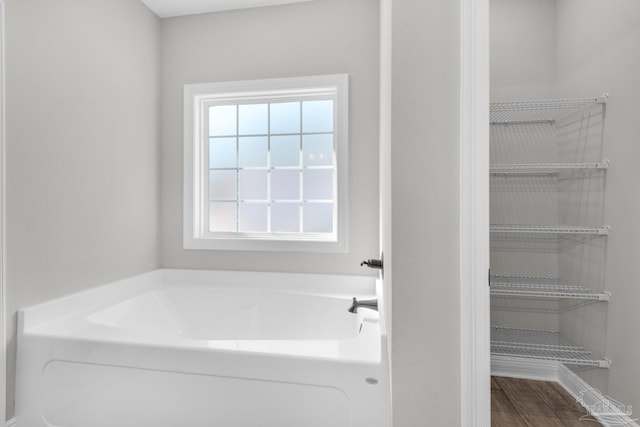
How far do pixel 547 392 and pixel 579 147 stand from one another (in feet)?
4.91

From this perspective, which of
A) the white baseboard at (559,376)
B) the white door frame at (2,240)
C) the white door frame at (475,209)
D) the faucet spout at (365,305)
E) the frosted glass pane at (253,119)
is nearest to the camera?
the white door frame at (475,209)

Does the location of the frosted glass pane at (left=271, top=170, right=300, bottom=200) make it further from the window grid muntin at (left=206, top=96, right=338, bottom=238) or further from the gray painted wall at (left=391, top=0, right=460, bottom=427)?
the gray painted wall at (left=391, top=0, right=460, bottom=427)

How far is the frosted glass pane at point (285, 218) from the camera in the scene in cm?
255

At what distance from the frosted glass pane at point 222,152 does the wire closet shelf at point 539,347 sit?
222 cm

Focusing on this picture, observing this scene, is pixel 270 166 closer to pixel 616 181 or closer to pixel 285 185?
pixel 285 185

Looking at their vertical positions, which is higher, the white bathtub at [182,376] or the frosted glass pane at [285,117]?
the frosted glass pane at [285,117]

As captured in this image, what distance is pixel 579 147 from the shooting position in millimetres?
2064

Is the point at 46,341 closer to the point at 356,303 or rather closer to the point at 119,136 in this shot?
the point at 119,136

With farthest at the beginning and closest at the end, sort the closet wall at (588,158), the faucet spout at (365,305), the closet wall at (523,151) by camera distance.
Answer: the closet wall at (523,151), the faucet spout at (365,305), the closet wall at (588,158)

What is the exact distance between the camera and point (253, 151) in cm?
262

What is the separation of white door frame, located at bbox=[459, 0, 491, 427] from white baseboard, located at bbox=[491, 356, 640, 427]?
4.11 ft

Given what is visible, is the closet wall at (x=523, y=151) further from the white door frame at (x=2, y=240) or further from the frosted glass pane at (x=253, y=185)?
the white door frame at (x=2, y=240)

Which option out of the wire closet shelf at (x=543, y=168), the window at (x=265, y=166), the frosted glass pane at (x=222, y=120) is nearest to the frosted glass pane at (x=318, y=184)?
the window at (x=265, y=166)

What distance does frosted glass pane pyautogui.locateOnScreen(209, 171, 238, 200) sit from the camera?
2652mm
